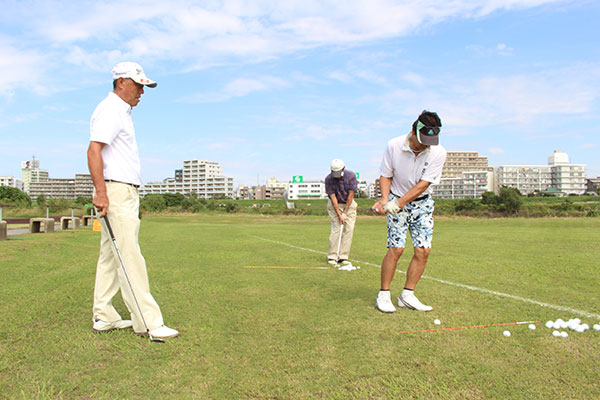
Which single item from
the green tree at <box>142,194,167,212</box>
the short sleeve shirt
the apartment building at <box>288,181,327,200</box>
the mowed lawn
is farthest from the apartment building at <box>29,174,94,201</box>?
the mowed lawn

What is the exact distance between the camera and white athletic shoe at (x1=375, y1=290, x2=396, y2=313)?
4901mm

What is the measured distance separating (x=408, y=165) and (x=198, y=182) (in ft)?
548

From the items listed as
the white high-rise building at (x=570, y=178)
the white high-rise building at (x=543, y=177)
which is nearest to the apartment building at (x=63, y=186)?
the white high-rise building at (x=543, y=177)

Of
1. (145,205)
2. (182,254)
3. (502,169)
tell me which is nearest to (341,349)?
(182,254)

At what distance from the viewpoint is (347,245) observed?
8992 millimetres

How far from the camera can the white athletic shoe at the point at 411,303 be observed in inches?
195

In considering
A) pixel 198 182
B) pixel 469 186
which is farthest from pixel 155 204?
pixel 469 186

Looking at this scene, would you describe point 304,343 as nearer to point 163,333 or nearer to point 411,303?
point 163,333

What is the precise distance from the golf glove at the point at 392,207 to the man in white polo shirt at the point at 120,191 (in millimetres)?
2741

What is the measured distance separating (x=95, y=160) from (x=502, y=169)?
16605cm

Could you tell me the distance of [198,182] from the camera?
548 feet

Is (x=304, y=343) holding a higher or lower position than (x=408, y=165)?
lower

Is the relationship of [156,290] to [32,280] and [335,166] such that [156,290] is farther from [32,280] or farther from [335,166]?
[335,166]

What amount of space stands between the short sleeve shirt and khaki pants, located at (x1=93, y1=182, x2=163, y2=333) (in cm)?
539
